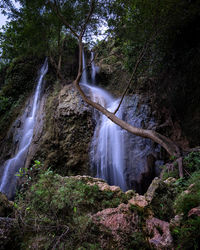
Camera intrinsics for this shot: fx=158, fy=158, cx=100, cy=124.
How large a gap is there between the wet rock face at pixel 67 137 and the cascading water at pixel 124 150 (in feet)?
1.80

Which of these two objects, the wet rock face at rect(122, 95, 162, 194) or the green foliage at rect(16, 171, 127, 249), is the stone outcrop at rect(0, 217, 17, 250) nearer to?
the green foliage at rect(16, 171, 127, 249)

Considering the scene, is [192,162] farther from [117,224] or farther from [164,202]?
[117,224]

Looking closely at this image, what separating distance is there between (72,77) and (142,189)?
1062 centimetres

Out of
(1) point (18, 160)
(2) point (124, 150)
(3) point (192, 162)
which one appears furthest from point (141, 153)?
(1) point (18, 160)

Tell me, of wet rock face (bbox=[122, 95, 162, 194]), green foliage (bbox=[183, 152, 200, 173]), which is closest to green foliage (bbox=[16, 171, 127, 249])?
green foliage (bbox=[183, 152, 200, 173])

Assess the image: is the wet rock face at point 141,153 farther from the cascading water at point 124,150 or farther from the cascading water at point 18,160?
the cascading water at point 18,160

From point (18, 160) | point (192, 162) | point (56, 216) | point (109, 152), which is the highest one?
point (192, 162)

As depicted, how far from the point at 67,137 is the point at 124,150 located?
3164 mm

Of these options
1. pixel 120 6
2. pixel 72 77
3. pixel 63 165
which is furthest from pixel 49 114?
pixel 120 6

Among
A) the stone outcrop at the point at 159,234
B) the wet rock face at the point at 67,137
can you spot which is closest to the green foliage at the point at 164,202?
the stone outcrop at the point at 159,234

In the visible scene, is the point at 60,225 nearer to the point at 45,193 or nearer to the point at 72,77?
the point at 45,193

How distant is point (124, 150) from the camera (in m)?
7.05

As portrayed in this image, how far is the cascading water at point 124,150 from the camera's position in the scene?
6398 millimetres

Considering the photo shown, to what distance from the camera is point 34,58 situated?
14453 mm
